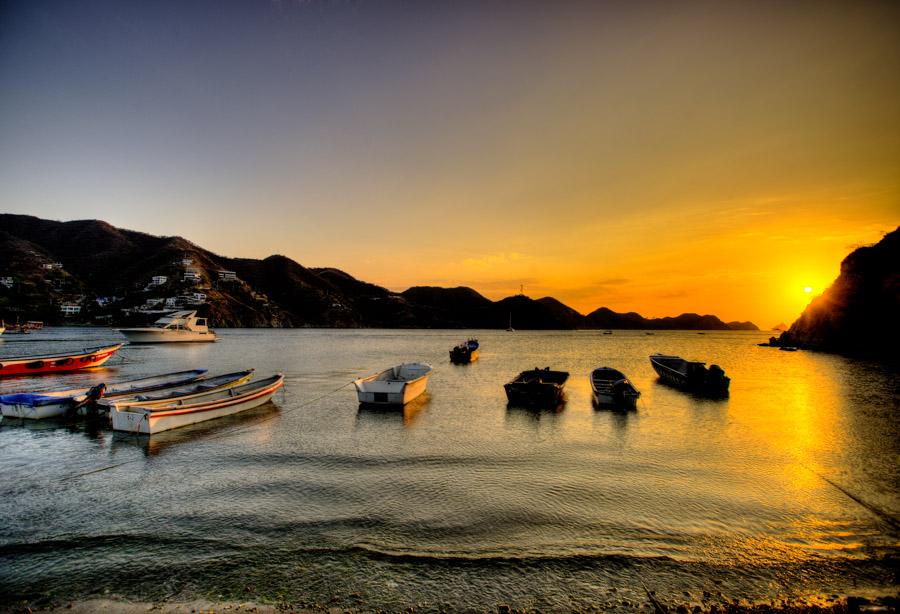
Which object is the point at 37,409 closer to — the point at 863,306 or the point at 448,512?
the point at 448,512

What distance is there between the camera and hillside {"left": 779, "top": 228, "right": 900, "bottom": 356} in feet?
269

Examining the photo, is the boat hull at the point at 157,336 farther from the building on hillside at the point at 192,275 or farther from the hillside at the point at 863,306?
the hillside at the point at 863,306

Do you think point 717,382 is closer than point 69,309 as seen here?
Yes

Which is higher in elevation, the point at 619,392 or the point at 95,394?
the point at 619,392

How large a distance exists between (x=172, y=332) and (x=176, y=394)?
91.3 m

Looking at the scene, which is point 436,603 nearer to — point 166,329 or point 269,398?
point 269,398

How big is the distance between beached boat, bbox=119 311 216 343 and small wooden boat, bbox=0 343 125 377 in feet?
194

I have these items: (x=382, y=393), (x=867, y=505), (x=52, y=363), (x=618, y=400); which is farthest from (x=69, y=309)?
(x=867, y=505)

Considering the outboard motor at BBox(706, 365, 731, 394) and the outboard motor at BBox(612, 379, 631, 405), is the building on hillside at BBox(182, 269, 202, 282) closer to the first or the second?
the outboard motor at BBox(612, 379, 631, 405)

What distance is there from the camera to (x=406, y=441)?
1748 centimetres

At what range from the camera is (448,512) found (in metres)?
10.2

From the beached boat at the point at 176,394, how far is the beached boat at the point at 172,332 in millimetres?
84961

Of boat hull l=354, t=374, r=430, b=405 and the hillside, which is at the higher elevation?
the hillside

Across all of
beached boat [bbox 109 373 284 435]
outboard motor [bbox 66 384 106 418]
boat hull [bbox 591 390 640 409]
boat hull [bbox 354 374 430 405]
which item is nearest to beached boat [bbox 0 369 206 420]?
outboard motor [bbox 66 384 106 418]
